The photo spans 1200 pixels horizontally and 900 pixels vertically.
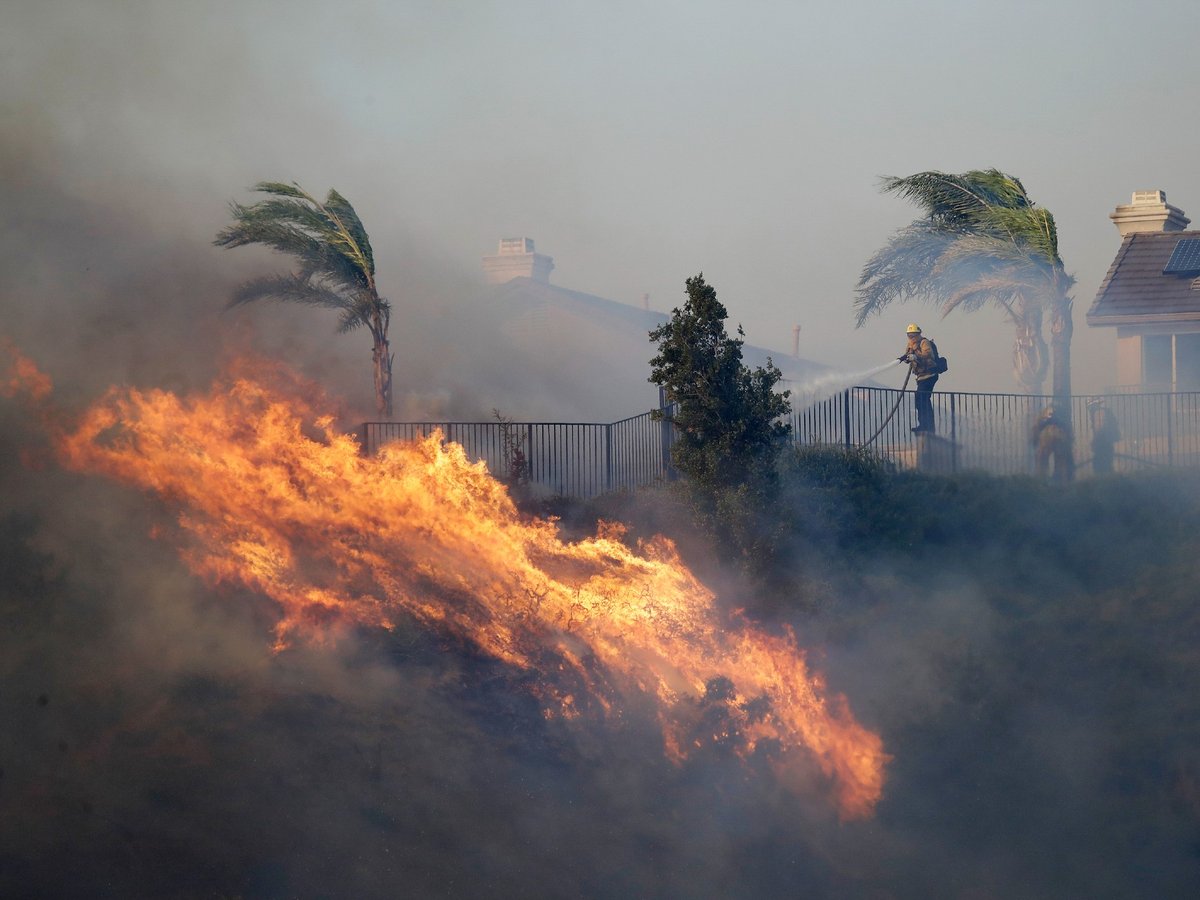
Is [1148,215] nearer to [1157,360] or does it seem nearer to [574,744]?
[1157,360]

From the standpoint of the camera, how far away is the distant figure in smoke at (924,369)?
17.6m

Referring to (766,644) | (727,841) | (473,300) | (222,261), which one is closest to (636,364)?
(473,300)

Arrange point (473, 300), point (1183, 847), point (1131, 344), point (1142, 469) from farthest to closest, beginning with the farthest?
point (473, 300), point (1131, 344), point (1142, 469), point (1183, 847)

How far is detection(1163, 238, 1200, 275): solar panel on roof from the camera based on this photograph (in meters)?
22.5

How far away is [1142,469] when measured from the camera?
684 inches

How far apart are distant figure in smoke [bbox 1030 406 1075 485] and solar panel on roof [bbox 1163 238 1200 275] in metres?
7.53

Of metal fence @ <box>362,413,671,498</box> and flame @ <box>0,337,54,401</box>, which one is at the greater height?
flame @ <box>0,337,54,401</box>

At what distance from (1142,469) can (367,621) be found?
12.5 m

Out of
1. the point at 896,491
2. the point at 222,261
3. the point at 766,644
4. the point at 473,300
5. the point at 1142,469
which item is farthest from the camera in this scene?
the point at 473,300

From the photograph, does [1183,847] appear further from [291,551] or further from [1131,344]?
[1131,344]

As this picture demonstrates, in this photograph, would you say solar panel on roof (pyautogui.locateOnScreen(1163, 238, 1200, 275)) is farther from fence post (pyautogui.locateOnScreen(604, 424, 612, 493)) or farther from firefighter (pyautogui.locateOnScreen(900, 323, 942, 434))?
fence post (pyautogui.locateOnScreen(604, 424, 612, 493))

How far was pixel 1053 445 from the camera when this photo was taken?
17.3 metres

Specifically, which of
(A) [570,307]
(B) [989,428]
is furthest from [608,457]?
(A) [570,307]

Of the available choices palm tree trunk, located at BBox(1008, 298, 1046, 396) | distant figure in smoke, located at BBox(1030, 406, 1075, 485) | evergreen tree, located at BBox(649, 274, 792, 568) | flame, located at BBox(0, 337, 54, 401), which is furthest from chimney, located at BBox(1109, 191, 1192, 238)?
flame, located at BBox(0, 337, 54, 401)
